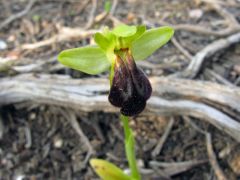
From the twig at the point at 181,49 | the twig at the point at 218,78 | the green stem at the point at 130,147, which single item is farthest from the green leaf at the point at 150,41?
the twig at the point at 181,49

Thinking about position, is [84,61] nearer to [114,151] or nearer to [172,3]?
[114,151]

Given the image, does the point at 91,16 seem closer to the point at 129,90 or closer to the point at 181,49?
the point at 181,49

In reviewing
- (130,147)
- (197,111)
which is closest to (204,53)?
(197,111)

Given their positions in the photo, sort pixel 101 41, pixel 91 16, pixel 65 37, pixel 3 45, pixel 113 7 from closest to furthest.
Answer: pixel 101 41
pixel 65 37
pixel 3 45
pixel 91 16
pixel 113 7

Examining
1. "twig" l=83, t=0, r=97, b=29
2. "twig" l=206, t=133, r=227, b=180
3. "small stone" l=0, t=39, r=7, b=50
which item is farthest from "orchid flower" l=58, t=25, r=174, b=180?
"small stone" l=0, t=39, r=7, b=50

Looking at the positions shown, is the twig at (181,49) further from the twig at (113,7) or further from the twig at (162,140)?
the twig at (113,7)

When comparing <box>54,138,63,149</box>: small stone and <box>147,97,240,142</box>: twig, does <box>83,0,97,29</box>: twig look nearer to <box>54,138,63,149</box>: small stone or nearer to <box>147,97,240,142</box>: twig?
<box>54,138,63,149</box>: small stone
